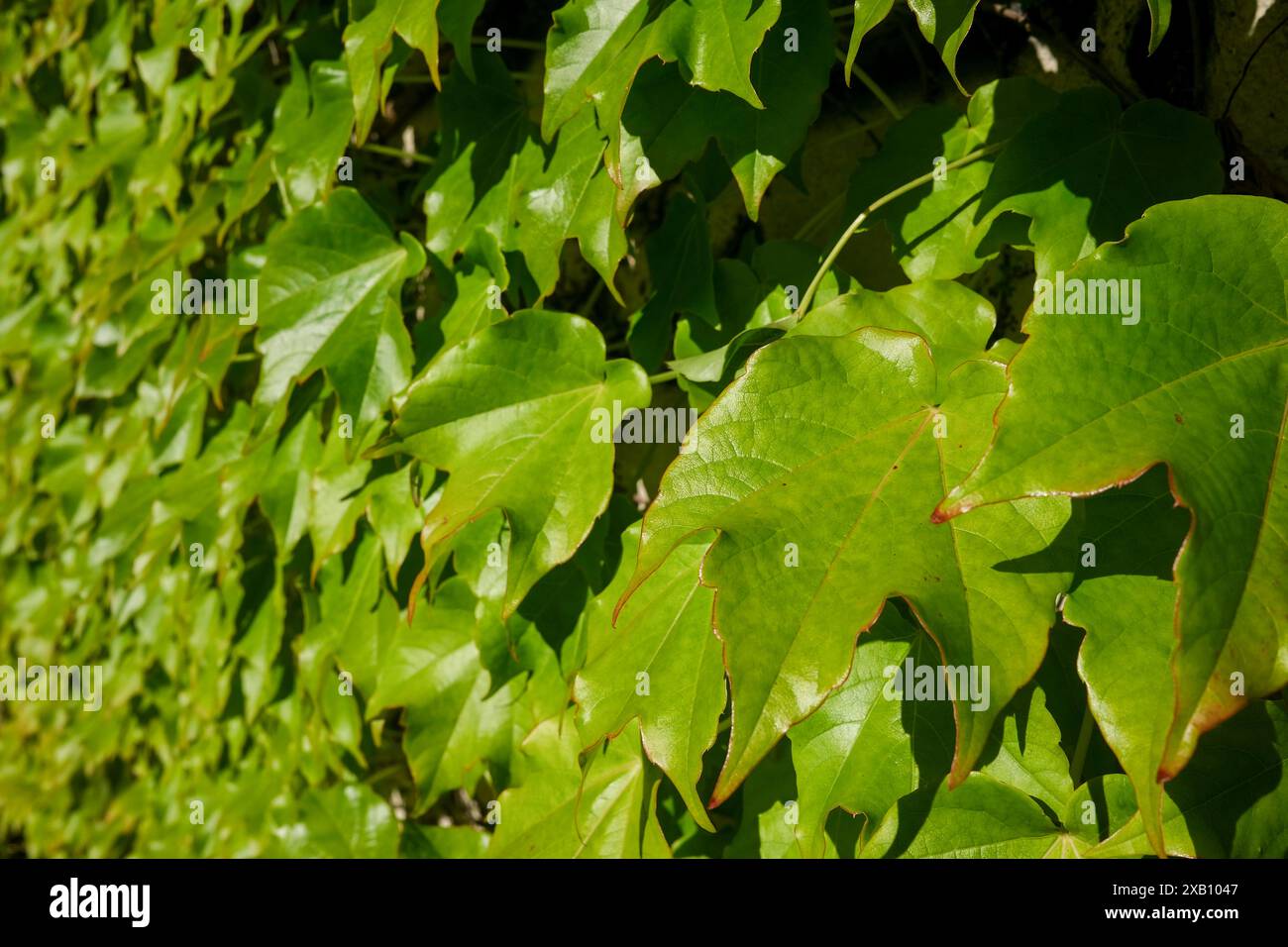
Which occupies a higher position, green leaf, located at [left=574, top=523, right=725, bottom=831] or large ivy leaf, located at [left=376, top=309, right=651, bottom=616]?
large ivy leaf, located at [left=376, top=309, right=651, bottom=616]

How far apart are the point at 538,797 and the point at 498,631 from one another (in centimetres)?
21

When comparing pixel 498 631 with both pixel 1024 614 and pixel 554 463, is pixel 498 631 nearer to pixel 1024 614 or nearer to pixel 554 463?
pixel 554 463

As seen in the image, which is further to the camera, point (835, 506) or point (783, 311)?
point (783, 311)

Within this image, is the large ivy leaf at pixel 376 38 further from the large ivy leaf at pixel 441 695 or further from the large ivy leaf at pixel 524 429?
the large ivy leaf at pixel 441 695

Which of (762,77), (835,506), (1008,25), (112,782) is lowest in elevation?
(112,782)

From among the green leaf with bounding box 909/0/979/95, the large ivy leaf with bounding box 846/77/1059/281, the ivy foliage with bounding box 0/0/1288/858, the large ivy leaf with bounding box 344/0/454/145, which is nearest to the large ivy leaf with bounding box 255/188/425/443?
the ivy foliage with bounding box 0/0/1288/858

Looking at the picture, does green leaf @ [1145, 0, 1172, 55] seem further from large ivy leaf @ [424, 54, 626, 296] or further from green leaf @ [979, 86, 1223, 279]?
large ivy leaf @ [424, 54, 626, 296]

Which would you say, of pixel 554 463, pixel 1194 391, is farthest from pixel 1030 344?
pixel 554 463

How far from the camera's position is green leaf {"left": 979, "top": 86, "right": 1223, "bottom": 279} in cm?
93

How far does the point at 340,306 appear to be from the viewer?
1381 millimetres

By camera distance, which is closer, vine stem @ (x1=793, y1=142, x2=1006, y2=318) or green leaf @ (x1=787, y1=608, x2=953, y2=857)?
green leaf @ (x1=787, y1=608, x2=953, y2=857)

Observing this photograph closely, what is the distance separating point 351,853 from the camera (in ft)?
5.54

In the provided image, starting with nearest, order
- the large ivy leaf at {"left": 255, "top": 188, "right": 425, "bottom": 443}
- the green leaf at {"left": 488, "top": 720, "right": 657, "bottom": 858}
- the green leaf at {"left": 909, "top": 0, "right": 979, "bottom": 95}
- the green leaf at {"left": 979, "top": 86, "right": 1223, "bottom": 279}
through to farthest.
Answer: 1. the green leaf at {"left": 909, "top": 0, "right": 979, "bottom": 95}
2. the green leaf at {"left": 979, "top": 86, "right": 1223, "bottom": 279}
3. the green leaf at {"left": 488, "top": 720, "right": 657, "bottom": 858}
4. the large ivy leaf at {"left": 255, "top": 188, "right": 425, "bottom": 443}

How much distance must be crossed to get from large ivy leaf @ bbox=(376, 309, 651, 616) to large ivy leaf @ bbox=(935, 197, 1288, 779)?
480 millimetres
